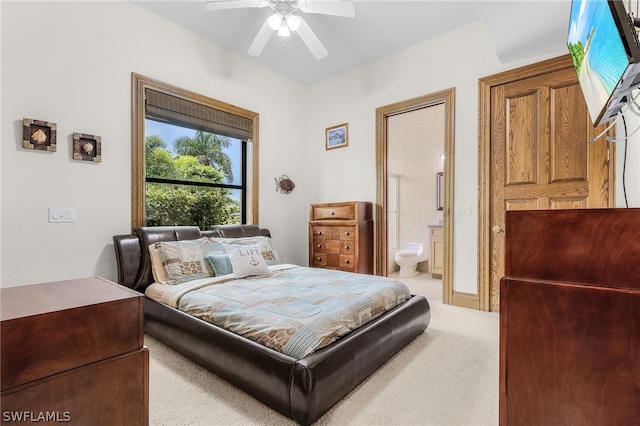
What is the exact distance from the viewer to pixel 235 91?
3.87m

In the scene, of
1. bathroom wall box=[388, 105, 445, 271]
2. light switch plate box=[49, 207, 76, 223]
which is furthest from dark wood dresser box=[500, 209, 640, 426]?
bathroom wall box=[388, 105, 445, 271]

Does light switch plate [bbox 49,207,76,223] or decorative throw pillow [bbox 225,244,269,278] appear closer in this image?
light switch plate [bbox 49,207,76,223]

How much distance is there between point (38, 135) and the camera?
237cm

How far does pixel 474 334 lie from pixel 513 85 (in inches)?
96.8

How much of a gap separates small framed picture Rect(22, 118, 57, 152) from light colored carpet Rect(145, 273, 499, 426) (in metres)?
1.80

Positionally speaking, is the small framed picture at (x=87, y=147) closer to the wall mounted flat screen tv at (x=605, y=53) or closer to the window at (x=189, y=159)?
the window at (x=189, y=159)

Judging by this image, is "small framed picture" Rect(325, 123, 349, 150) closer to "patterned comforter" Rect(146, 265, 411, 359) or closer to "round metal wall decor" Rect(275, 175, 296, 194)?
"round metal wall decor" Rect(275, 175, 296, 194)

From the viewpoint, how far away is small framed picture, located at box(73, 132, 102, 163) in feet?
8.46

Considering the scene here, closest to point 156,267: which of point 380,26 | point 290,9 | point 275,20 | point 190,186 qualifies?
point 190,186

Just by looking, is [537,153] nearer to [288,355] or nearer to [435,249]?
[435,249]

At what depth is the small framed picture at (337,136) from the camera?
435 cm

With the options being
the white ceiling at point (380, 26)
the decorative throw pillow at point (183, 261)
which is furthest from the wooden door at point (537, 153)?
the decorative throw pillow at point (183, 261)

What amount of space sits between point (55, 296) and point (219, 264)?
199cm

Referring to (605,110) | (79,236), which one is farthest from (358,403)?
(79,236)
